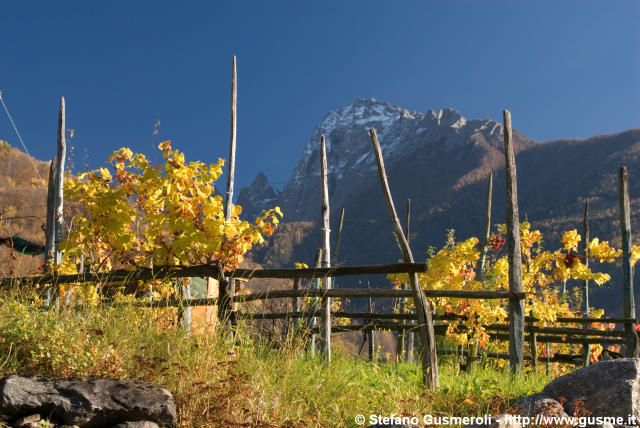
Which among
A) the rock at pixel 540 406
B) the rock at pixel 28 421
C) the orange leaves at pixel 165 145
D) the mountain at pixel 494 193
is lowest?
the rock at pixel 540 406

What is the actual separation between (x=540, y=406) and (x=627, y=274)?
4906 millimetres

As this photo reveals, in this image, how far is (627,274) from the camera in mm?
7988

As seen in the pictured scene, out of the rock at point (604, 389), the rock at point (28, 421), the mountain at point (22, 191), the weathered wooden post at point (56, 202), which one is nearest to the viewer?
the rock at point (28, 421)

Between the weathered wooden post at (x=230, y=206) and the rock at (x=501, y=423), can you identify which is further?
the weathered wooden post at (x=230, y=206)

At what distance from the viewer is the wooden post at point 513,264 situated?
621cm

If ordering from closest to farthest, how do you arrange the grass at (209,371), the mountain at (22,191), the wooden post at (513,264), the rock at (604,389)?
the grass at (209,371) < the rock at (604,389) < the wooden post at (513,264) < the mountain at (22,191)

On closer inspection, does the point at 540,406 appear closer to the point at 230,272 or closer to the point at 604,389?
the point at 604,389

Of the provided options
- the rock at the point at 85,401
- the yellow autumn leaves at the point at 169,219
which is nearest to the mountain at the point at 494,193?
the yellow autumn leaves at the point at 169,219

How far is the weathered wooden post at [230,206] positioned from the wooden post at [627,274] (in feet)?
18.7

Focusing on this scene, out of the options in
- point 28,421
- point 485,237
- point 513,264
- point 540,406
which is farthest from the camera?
point 485,237

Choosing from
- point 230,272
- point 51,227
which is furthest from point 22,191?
point 230,272

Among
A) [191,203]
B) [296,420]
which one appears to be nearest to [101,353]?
[296,420]

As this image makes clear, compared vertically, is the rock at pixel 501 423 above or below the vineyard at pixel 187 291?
below

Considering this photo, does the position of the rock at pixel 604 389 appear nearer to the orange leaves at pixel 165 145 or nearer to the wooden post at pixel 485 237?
the orange leaves at pixel 165 145
